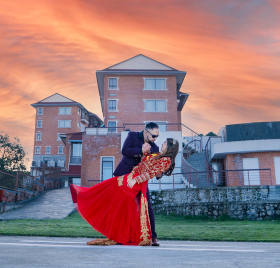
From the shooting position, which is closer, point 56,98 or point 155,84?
point 155,84

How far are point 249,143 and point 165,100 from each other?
1826 cm

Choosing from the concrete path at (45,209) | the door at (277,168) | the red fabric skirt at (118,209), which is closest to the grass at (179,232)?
the red fabric skirt at (118,209)

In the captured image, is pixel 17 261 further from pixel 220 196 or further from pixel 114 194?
pixel 220 196

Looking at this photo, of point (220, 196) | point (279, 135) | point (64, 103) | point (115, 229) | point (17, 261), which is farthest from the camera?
point (64, 103)

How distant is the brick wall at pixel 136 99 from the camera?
39562 millimetres

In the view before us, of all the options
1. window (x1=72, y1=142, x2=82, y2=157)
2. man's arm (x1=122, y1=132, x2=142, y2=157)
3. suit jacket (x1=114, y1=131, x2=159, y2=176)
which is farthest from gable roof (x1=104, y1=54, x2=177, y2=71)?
man's arm (x1=122, y1=132, x2=142, y2=157)

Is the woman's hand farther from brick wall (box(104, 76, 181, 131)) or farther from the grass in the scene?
brick wall (box(104, 76, 181, 131))

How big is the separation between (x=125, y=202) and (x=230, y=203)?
13.7 metres

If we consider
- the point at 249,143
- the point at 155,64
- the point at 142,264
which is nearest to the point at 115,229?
the point at 142,264

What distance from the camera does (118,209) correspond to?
16.5 ft

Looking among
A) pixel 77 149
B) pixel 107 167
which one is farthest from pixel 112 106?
pixel 107 167

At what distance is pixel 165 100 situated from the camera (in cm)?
3994

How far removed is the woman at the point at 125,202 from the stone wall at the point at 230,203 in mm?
13454

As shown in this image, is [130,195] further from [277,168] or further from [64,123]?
[64,123]
